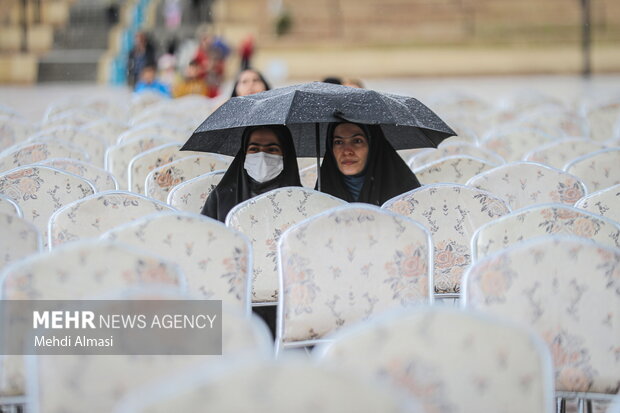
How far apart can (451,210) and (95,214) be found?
1.59 m

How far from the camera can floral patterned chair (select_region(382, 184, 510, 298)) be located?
15.4ft

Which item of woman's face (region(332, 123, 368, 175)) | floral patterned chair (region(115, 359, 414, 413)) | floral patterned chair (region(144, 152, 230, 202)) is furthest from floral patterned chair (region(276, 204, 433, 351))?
floral patterned chair (region(144, 152, 230, 202))

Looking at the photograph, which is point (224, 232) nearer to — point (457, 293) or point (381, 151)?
point (457, 293)

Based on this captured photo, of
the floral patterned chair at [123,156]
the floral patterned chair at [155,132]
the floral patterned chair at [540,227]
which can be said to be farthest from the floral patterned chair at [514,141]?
the floral patterned chair at [540,227]

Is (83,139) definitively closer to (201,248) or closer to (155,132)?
(155,132)

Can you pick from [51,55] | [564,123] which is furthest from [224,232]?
[51,55]

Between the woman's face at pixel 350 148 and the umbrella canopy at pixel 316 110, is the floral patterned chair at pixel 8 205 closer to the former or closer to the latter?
the umbrella canopy at pixel 316 110

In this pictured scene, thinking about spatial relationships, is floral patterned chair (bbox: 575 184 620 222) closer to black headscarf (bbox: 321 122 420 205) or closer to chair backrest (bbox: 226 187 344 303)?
black headscarf (bbox: 321 122 420 205)

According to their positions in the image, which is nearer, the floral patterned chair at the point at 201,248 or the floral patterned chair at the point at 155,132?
the floral patterned chair at the point at 201,248

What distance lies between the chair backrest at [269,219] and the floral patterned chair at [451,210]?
13.7 inches

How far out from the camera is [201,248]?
12.7 ft

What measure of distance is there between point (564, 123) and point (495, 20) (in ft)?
73.2

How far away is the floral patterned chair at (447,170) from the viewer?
5.83 m

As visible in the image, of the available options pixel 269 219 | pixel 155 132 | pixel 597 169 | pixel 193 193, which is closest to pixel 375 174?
pixel 193 193
